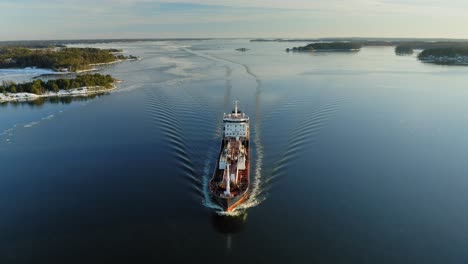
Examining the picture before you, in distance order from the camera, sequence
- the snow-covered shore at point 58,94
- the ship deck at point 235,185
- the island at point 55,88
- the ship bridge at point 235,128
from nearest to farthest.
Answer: the ship deck at point 235,185
the ship bridge at point 235,128
the snow-covered shore at point 58,94
the island at point 55,88

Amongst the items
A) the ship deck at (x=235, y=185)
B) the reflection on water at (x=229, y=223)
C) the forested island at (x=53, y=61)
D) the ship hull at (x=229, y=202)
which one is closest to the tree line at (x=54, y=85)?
the forested island at (x=53, y=61)

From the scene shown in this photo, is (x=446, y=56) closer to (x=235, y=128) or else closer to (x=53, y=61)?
(x=235, y=128)

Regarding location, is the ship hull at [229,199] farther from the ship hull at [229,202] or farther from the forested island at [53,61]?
the forested island at [53,61]

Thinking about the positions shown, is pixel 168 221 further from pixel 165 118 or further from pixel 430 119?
pixel 430 119

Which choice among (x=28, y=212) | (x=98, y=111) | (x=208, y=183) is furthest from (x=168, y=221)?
(x=98, y=111)

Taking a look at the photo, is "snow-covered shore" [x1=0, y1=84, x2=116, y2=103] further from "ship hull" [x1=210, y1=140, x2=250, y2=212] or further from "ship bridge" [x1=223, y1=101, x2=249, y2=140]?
"ship hull" [x1=210, y1=140, x2=250, y2=212]

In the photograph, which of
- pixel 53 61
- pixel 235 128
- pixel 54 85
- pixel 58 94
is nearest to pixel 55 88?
pixel 54 85
